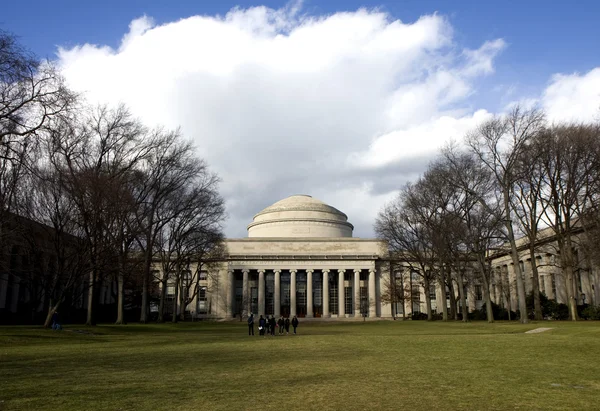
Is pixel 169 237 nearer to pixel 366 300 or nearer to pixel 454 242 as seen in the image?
pixel 454 242

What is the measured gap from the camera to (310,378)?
14.2 meters

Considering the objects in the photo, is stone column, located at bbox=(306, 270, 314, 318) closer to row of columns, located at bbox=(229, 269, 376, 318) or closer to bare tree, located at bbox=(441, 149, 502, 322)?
row of columns, located at bbox=(229, 269, 376, 318)

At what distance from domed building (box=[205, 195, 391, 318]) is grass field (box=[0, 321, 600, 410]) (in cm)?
6974

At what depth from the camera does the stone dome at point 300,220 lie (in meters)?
104

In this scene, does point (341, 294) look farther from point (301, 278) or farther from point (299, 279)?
point (299, 279)

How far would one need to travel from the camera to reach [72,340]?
29312 millimetres

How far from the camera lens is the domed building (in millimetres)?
92688

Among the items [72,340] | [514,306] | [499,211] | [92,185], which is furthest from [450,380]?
[514,306]

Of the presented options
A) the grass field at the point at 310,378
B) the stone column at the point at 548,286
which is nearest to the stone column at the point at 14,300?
the grass field at the point at 310,378

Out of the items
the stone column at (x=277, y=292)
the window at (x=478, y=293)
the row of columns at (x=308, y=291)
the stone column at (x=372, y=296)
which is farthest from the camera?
the window at (x=478, y=293)

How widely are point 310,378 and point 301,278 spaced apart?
82.9m

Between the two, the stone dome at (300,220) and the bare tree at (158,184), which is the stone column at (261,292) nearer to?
the stone dome at (300,220)

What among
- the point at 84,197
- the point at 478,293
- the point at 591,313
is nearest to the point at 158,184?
the point at 84,197

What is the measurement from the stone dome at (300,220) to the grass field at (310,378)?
8057cm
